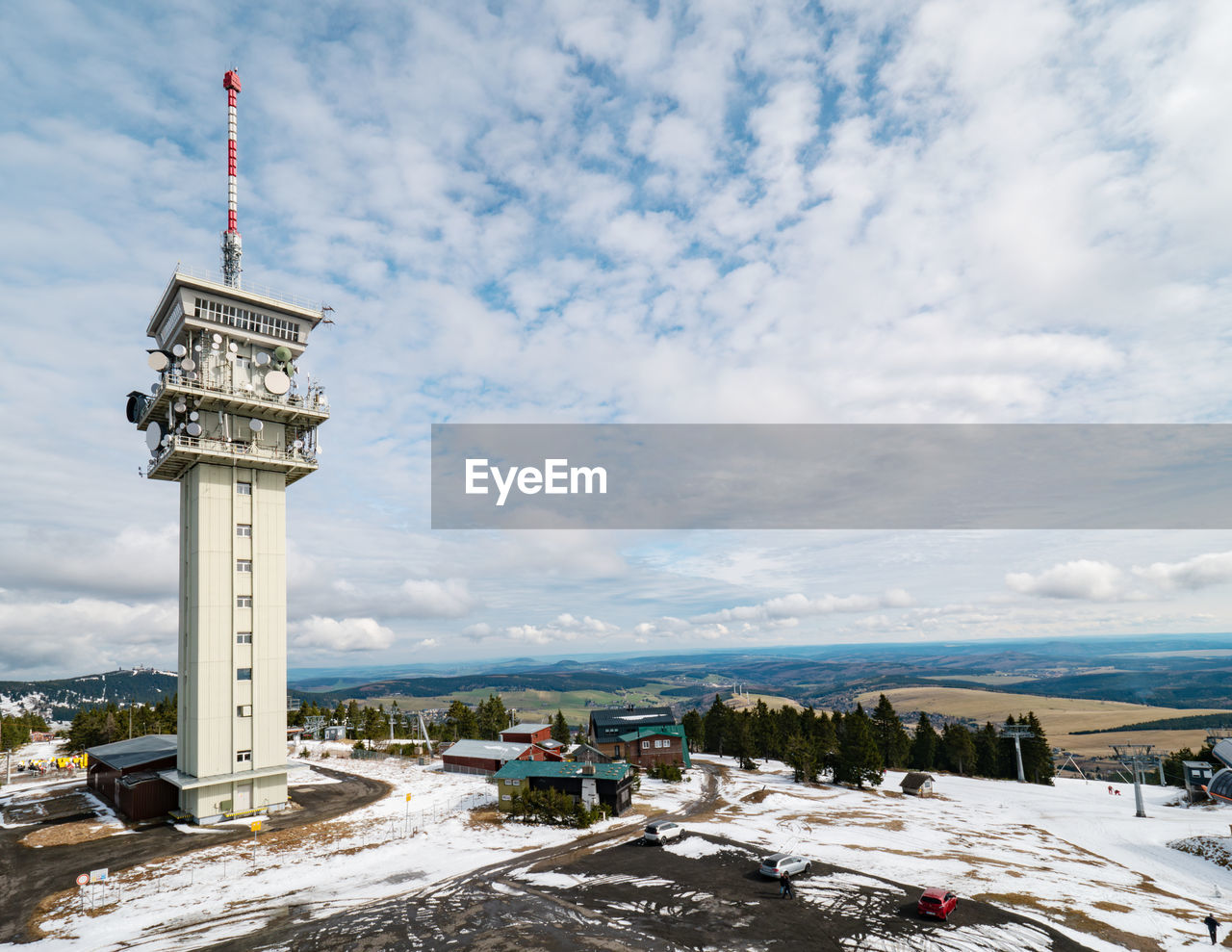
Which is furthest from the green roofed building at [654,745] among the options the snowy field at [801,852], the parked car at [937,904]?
the parked car at [937,904]

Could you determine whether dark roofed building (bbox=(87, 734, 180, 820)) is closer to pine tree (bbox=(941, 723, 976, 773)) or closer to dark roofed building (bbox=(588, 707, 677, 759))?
dark roofed building (bbox=(588, 707, 677, 759))

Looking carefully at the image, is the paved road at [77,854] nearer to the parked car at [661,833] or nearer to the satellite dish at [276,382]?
the parked car at [661,833]

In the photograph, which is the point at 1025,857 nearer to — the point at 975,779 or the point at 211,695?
the point at 975,779

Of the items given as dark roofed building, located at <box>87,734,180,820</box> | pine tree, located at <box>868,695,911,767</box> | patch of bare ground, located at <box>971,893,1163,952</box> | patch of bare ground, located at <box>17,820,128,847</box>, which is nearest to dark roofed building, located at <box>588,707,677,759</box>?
pine tree, located at <box>868,695,911,767</box>

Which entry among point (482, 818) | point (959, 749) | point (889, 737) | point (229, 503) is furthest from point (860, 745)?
point (229, 503)

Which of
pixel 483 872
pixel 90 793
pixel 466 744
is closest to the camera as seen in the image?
pixel 483 872

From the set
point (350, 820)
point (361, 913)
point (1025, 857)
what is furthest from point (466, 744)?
point (1025, 857)
